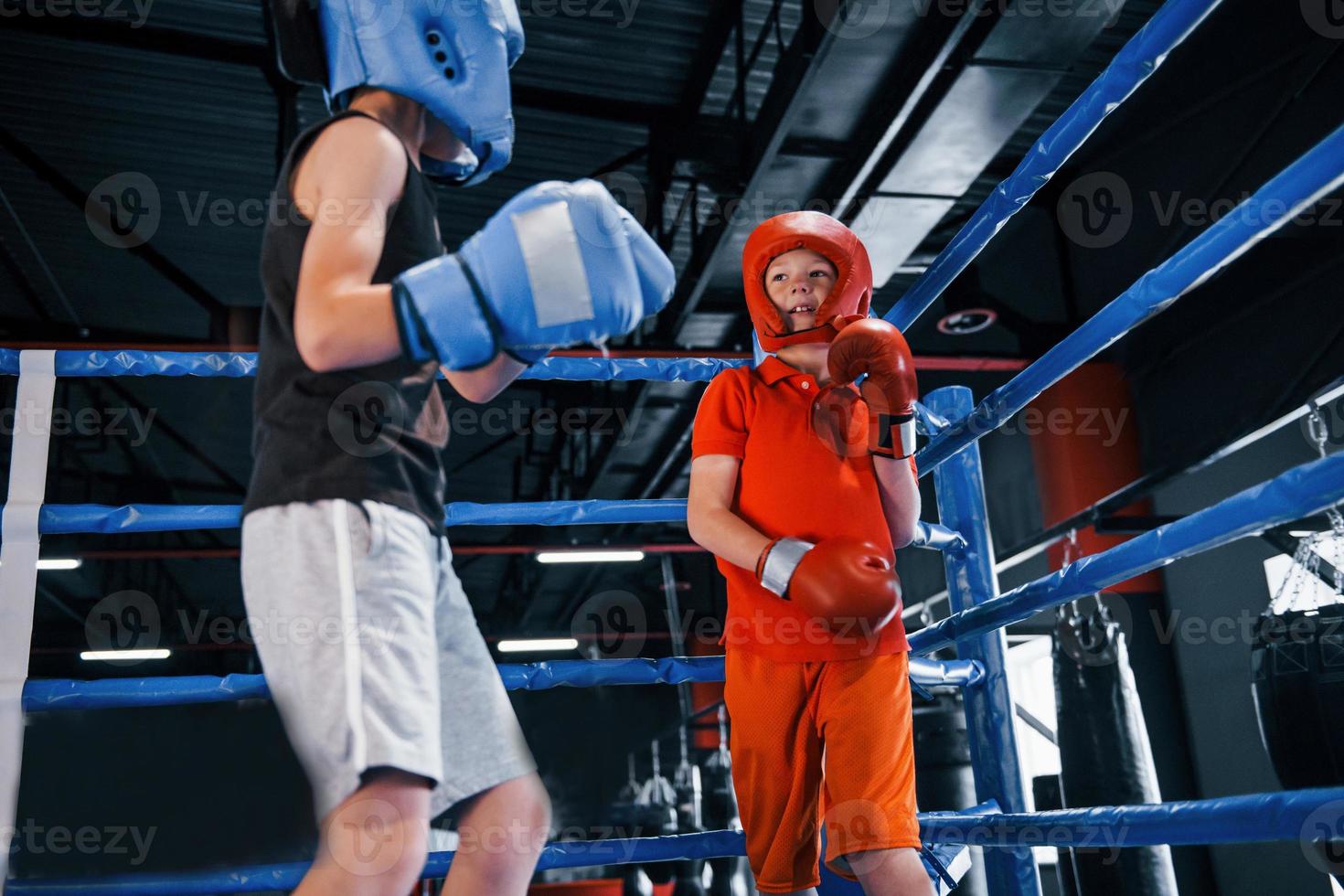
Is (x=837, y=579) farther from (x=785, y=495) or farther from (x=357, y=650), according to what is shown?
(x=357, y=650)

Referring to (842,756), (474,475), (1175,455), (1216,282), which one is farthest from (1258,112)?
(474,475)

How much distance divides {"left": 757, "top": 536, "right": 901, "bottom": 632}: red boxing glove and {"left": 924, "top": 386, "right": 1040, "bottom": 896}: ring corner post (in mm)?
458

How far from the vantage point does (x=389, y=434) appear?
1.03 metres

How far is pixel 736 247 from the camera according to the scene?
16.9 ft

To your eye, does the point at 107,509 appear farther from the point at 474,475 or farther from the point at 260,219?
the point at 474,475

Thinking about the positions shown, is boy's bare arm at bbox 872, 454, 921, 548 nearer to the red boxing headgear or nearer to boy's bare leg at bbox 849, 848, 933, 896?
the red boxing headgear

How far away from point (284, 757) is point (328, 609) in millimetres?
15134

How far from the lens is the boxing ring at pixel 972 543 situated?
1090mm

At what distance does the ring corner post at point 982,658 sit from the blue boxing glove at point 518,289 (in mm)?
1044

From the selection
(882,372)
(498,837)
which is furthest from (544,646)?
(498,837)

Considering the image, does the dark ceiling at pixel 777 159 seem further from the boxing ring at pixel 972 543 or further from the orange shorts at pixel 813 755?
the orange shorts at pixel 813 755

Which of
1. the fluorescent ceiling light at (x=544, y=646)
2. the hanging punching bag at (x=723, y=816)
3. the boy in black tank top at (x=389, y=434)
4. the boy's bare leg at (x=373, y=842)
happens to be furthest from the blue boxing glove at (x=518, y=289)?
the fluorescent ceiling light at (x=544, y=646)

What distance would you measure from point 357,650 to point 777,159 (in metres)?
3.96

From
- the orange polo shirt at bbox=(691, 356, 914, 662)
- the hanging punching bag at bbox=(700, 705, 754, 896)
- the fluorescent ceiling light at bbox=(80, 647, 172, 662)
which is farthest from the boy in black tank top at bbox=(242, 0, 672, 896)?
the fluorescent ceiling light at bbox=(80, 647, 172, 662)
